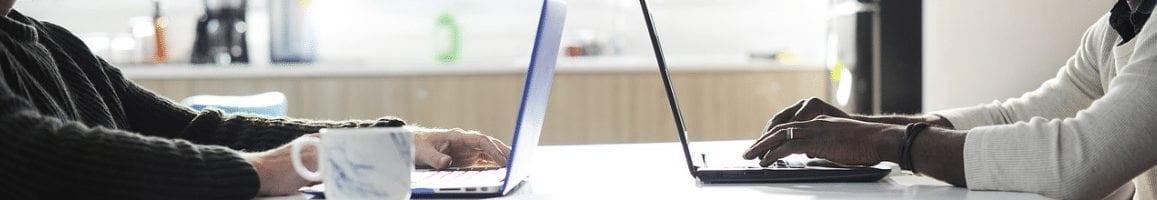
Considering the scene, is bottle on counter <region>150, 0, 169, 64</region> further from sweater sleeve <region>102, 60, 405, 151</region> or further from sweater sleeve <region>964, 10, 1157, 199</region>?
sweater sleeve <region>964, 10, 1157, 199</region>

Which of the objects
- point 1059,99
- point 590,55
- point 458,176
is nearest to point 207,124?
point 458,176

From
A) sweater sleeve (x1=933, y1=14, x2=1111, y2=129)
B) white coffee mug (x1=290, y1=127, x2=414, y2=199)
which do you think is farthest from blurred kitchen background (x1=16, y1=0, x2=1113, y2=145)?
white coffee mug (x1=290, y1=127, x2=414, y2=199)

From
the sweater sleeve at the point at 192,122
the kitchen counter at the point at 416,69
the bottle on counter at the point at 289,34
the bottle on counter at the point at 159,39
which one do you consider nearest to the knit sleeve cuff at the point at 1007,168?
the sweater sleeve at the point at 192,122

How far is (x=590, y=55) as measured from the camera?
14.0 ft

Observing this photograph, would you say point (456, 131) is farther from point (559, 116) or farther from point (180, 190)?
point (559, 116)

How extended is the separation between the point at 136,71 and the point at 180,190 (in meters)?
3.01

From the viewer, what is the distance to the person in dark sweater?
936 millimetres

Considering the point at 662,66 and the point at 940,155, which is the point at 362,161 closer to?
the point at 662,66

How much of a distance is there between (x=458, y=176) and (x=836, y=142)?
390 millimetres

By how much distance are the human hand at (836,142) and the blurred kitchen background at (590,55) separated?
1.05 m

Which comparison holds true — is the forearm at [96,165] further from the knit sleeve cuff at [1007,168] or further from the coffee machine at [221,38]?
the coffee machine at [221,38]

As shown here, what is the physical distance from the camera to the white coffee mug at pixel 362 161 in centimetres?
82

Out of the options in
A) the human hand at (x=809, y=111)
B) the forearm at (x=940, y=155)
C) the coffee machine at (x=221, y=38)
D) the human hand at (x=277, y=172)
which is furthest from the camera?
the coffee machine at (x=221, y=38)

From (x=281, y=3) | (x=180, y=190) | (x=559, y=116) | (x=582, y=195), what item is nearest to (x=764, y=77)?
(x=559, y=116)
